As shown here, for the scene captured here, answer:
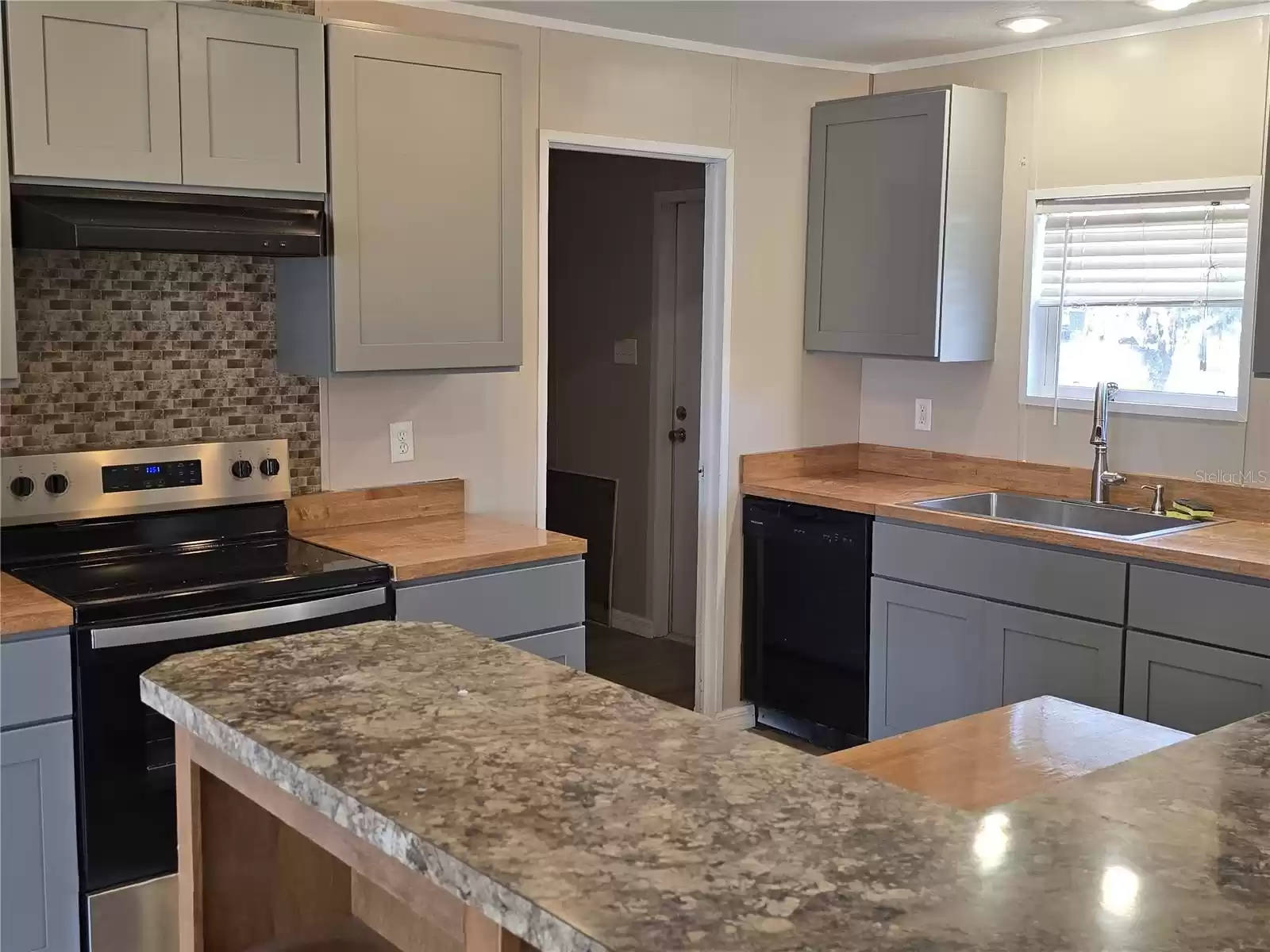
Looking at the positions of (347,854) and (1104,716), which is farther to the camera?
(1104,716)

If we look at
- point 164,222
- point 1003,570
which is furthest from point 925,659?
point 164,222

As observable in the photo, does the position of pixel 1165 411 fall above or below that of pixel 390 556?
above

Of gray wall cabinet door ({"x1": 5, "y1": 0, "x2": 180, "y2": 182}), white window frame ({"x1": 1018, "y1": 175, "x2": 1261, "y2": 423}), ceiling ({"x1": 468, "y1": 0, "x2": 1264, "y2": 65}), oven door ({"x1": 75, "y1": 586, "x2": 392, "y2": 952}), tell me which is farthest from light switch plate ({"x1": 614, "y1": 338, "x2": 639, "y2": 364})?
oven door ({"x1": 75, "y1": 586, "x2": 392, "y2": 952})

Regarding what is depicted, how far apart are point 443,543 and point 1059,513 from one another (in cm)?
206

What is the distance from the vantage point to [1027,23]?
12.6ft

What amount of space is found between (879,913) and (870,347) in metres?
3.57

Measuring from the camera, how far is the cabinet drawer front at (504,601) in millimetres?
3133

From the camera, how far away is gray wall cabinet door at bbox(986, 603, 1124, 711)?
11.4ft

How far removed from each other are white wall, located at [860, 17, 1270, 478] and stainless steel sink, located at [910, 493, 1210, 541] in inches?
6.3

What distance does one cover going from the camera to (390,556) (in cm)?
318

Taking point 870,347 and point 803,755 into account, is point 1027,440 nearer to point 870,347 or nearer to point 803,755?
point 870,347

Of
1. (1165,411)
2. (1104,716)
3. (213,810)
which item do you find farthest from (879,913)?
(1165,411)

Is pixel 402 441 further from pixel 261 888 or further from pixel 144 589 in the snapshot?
pixel 261 888

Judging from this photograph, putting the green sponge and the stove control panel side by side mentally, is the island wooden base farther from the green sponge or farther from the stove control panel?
the green sponge
